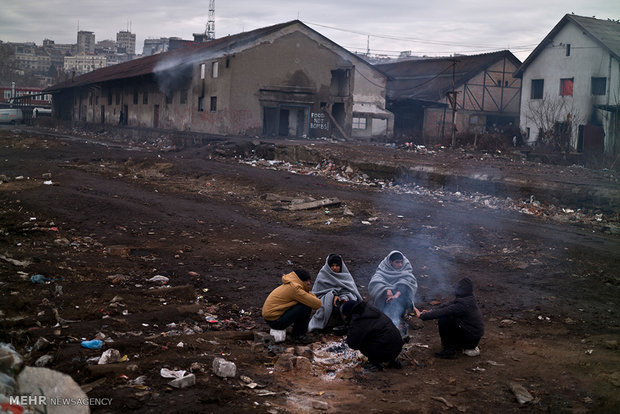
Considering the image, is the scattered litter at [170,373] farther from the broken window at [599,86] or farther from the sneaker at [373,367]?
the broken window at [599,86]

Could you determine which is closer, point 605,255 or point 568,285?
point 568,285

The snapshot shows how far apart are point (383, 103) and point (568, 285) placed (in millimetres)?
25950

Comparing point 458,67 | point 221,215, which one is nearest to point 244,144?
point 221,215

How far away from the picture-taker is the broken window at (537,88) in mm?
31125

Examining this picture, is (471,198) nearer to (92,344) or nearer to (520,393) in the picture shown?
(520,393)

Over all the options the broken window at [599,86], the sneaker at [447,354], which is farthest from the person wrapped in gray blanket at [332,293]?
the broken window at [599,86]

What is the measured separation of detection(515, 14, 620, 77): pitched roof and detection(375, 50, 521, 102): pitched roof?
5062 millimetres

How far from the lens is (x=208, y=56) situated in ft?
95.7

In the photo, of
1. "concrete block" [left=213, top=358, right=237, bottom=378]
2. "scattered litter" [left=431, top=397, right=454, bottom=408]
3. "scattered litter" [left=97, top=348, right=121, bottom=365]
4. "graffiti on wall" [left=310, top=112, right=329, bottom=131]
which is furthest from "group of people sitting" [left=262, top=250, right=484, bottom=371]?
"graffiti on wall" [left=310, top=112, right=329, bottom=131]

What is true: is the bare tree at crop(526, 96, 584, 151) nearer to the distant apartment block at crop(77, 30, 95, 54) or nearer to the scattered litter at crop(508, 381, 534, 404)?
the scattered litter at crop(508, 381, 534, 404)

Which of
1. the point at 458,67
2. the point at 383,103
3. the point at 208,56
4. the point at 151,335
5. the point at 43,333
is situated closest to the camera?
the point at 43,333

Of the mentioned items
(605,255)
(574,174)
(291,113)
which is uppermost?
(291,113)

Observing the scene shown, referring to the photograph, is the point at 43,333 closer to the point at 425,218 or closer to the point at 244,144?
the point at 425,218

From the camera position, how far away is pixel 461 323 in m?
5.32
